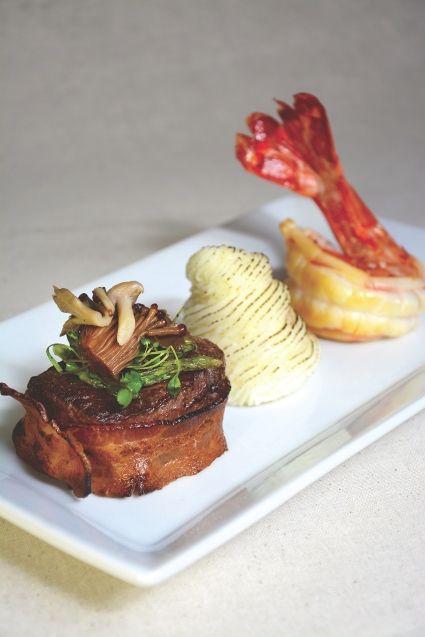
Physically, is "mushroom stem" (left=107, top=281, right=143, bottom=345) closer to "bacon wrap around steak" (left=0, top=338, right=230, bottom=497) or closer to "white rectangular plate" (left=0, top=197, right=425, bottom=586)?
"bacon wrap around steak" (left=0, top=338, right=230, bottom=497)

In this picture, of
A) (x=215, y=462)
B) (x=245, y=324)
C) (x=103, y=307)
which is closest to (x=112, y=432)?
(x=103, y=307)

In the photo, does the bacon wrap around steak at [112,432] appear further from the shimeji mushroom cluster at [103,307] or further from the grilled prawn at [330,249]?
the grilled prawn at [330,249]

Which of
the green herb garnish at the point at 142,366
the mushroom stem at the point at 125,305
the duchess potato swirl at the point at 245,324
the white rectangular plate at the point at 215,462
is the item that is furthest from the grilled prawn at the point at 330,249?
the mushroom stem at the point at 125,305

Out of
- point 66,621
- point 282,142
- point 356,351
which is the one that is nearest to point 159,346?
point 66,621

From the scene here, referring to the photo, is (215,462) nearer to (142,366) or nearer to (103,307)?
(142,366)

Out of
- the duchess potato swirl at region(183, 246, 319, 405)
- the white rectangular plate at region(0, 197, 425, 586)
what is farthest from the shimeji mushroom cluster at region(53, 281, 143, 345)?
the duchess potato swirl at region(183, 246, 319, 405)

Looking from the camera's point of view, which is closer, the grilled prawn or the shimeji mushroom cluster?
the shimeji mushroom cluster
